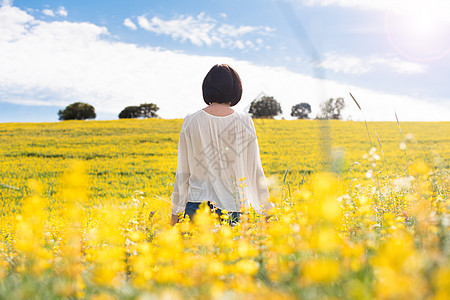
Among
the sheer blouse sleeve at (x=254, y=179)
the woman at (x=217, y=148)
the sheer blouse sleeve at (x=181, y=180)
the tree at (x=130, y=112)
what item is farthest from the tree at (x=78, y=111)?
the sheer blouse sleeve at (x=254, y=179)

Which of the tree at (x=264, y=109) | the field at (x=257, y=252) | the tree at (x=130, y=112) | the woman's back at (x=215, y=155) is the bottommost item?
the field at (x=257, y=252)

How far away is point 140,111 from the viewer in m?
63.8

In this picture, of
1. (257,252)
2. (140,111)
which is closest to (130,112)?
(140,111)

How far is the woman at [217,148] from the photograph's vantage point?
153 inches

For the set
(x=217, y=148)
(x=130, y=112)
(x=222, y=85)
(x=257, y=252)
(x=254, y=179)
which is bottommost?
(x=257, y=252)

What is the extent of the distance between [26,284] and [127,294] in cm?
58

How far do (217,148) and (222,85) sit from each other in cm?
71

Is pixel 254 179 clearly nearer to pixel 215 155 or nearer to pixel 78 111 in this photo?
pixel 215 155

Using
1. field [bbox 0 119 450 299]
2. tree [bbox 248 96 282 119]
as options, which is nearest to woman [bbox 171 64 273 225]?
field [bbox 0 119 450 299]

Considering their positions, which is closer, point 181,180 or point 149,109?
point 181,180

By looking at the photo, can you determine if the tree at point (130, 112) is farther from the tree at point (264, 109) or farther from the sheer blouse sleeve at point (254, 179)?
the sheer blouse sleeve at point (254, 179)

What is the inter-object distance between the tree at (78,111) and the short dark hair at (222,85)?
2452 inches

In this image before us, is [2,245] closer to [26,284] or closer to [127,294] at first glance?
[26,284]

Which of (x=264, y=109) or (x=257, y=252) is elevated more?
(x=264, y=109)
